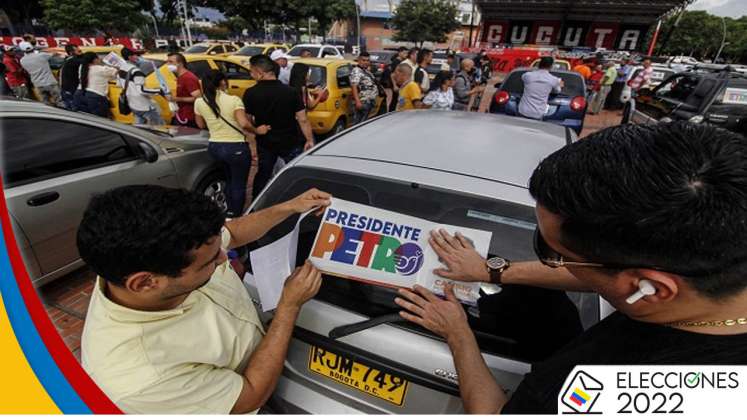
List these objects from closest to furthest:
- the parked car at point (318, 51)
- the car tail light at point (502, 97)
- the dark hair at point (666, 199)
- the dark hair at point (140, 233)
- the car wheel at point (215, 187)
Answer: the dark hair at point (666, 199)
the dark hair at point (140, 233)
the car wheel at point (215, 187)
the car tail light at point (502, 97)
the parked car at point (318, 51)

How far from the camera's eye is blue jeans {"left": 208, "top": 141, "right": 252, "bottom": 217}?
3.59m

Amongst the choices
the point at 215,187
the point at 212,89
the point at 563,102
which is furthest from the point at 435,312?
the point at 563,102

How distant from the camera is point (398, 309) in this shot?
4.37 ft

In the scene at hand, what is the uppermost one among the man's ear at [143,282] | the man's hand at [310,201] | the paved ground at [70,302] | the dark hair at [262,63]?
the dark hair at [262,63]

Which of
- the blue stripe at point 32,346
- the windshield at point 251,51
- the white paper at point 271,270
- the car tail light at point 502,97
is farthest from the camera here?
the windshield at point 251,51

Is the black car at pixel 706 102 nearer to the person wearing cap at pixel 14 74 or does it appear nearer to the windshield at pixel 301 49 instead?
the windshield at pixel 301 49

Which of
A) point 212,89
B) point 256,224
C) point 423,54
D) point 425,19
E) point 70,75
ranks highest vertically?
point 425,19

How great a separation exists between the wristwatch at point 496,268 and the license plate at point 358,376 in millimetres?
480

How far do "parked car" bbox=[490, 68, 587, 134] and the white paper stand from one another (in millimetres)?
6057

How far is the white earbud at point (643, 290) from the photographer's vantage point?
2.42ft

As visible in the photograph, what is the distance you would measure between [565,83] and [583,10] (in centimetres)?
1820

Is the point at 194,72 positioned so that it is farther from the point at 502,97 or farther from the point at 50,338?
the point at 50,338

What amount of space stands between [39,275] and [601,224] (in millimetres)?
3569

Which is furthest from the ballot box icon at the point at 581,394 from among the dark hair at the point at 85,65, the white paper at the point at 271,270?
the dark hair at the point at 85,65
